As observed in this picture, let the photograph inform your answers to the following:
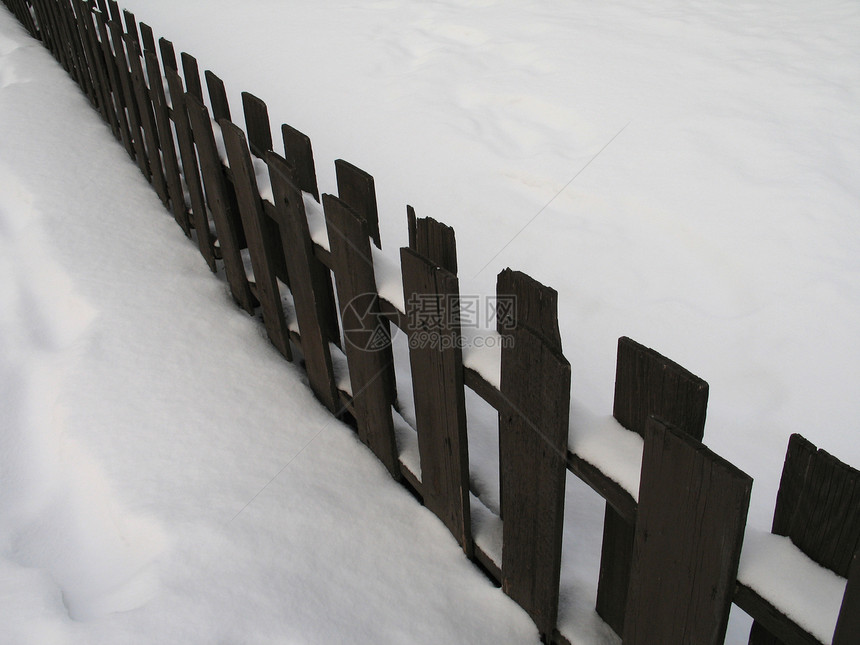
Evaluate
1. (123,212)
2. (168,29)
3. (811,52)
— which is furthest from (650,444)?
(168,29)

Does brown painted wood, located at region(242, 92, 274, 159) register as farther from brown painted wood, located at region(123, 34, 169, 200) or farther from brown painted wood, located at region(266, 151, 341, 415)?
brown painted wood, located at region(123, 34, 169, 200)

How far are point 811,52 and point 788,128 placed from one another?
128 cm

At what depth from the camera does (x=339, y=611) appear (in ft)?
4.38

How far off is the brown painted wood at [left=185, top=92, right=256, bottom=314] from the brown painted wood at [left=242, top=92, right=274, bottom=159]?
0.56ft

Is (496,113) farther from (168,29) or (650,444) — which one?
(168,29)

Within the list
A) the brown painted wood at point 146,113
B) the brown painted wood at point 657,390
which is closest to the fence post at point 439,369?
the brown painted wood at point 657,390

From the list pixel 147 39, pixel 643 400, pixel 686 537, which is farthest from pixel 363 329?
pixel 147 39

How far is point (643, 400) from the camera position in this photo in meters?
1.05

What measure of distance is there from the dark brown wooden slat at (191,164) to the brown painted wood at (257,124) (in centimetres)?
43

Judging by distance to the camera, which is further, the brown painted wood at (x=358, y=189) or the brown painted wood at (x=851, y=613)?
the brown painted wood at (x=358, y=189)

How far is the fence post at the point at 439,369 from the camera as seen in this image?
1283mm

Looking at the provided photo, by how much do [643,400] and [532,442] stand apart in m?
0.27

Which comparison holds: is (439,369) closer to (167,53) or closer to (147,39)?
(167,53)

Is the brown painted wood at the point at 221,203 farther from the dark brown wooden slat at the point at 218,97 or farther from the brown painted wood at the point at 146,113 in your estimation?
the brown painted wood at the point at 146,113
